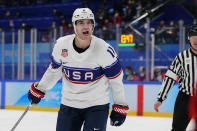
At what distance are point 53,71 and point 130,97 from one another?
4630 millimetres

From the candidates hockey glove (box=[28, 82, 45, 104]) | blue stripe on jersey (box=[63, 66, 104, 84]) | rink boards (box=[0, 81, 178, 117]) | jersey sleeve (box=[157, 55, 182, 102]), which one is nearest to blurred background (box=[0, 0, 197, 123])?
rink boards (box=[0, 81, 178, 117])

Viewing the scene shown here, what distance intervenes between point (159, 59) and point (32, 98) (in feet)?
16.4

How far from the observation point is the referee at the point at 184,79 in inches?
105

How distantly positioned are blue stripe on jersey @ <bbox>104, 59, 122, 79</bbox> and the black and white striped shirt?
715 millimetres

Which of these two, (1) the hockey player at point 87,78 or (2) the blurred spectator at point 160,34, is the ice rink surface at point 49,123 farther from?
(1) the hockey player at point 87,78

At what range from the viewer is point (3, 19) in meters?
15.0

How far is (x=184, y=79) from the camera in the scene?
9.09 ft

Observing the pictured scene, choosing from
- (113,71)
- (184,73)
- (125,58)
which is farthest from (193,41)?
(125,58)

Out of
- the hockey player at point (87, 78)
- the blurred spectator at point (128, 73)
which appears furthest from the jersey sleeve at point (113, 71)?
the blurred spectator at point (128, 73)

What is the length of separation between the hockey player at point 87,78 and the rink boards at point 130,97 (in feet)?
14.9

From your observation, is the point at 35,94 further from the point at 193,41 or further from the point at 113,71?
the point at 193,41

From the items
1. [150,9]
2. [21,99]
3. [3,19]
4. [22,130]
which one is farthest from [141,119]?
[3,19]

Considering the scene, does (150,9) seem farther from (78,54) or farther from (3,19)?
(78,54)

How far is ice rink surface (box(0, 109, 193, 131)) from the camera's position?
5.09 metres
